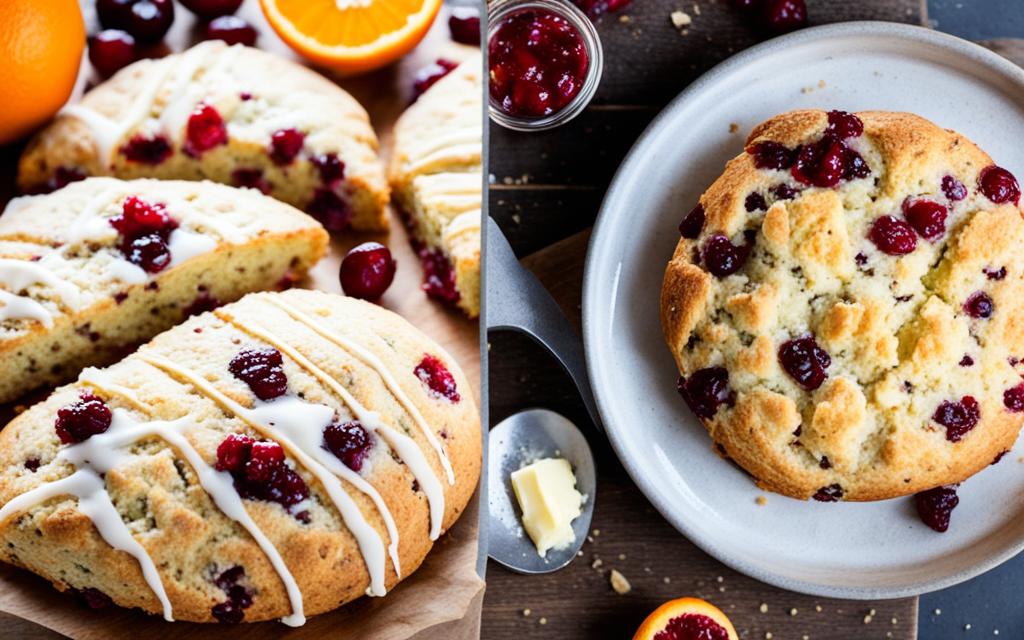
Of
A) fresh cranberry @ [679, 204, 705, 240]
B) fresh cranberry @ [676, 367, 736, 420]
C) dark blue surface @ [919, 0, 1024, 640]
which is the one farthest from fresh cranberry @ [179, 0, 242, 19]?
dark blue surface @ [919, 0, 1024, 640]

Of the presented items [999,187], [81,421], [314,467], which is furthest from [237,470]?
[999,187]

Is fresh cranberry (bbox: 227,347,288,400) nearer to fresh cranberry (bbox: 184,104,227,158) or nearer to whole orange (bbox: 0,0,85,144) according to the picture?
fresh cranberry (bbox: 184,104,227,158)

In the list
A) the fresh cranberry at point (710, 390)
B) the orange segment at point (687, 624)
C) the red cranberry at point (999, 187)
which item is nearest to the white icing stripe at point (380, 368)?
the fresh cranberry at point (710, 390)

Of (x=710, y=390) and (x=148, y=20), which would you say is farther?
(x=710, y=390)

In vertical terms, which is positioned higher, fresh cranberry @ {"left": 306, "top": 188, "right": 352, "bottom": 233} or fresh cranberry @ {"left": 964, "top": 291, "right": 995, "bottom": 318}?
fresh cranberry @ {"left": 306, "top": 188, "right": 352, "bottom": 233}

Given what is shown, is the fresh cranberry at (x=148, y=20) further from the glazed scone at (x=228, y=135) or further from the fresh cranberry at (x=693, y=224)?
the fresh cranberry at (x=693, y=224)

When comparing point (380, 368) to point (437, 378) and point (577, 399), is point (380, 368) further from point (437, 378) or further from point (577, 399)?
point (577, 399)
